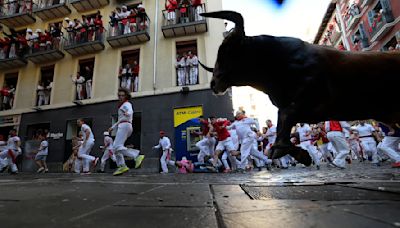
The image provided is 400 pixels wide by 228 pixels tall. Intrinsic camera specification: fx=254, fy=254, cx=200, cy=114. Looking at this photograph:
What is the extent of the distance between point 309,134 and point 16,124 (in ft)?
58.2

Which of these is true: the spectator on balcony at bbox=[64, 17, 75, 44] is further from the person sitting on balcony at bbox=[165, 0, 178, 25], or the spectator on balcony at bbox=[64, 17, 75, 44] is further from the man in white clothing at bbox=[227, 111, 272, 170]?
the man in white clothing at bbox=[227, 111, 272, 170]

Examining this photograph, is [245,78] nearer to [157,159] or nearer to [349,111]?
[349,111]

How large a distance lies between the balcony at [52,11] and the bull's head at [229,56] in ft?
61.9

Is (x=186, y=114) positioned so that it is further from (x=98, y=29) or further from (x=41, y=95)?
(x=41, y=95)

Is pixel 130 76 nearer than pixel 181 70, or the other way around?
pixel 181 70

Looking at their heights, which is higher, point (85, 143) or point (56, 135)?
point (56, 135)

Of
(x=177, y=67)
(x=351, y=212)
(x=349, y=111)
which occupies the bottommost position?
(x=351, y=212)

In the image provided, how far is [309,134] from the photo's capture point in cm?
1023

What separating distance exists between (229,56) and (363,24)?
26.1 metres

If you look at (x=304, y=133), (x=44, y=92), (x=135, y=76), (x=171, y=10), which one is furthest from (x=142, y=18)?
(x=304, y=133)

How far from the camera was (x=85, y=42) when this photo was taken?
54.0 feet

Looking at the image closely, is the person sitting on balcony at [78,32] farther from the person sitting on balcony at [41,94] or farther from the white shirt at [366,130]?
the white shirt at [366,130]

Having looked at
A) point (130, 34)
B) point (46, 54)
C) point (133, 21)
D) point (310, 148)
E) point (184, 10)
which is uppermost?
point (184, 10)

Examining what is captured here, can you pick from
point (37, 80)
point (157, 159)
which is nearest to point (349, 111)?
point (157, 159)
